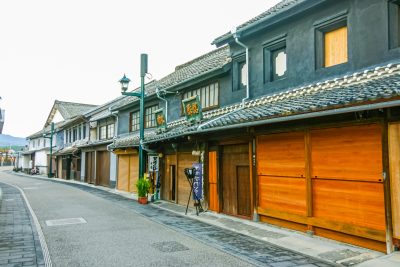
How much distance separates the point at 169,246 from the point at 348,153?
4919mm

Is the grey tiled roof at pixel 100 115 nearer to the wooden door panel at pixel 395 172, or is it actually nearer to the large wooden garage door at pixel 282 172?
the large wooden garage door at pixel 282 172

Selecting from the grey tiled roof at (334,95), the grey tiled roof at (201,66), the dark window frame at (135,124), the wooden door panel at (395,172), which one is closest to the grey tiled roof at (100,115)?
the dark window frame at (135,124)

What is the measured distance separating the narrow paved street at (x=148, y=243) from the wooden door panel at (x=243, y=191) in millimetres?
1737

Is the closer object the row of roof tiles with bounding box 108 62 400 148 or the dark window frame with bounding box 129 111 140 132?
the row of roof tiles with bounding box 108 62 400 148

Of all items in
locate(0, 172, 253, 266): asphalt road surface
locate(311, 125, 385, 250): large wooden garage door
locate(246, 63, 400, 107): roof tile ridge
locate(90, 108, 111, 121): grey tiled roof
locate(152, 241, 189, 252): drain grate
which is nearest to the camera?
locate(0, 172, 253, 266): asphalt road surface

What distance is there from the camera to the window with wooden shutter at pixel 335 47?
10031mm

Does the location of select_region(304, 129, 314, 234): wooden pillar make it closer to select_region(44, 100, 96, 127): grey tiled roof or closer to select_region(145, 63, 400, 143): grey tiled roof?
select_region(145, 63, 400, 143): grey tiled roof

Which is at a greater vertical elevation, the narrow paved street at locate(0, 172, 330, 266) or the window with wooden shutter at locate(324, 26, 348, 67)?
the window with wooden shutter at locate(324, 26, 348, 67)

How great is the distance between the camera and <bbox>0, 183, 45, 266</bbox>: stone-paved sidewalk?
7.24 metres

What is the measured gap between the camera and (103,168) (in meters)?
28.9

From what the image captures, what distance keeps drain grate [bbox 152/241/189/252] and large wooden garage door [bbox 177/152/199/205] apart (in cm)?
702

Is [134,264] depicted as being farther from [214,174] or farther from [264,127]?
[214,174]

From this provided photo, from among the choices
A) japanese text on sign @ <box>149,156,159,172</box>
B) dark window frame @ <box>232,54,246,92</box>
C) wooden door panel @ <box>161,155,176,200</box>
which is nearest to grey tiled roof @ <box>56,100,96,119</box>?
japanese text on sign @ <box>149,156,159,172</box>

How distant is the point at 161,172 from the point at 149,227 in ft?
25.8
